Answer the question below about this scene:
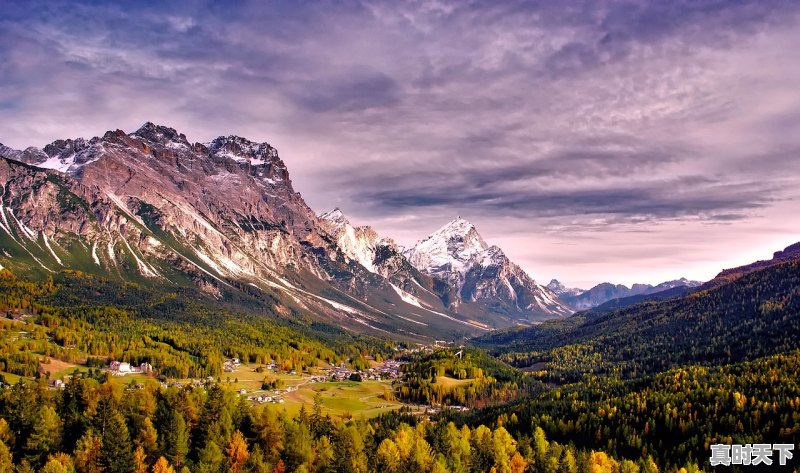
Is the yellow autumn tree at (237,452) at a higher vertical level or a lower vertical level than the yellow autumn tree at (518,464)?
higher

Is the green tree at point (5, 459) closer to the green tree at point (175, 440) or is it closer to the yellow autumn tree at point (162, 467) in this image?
the yellow autumn tree at point (162, 467)

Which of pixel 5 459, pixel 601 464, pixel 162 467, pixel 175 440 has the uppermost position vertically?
pixel 175 440

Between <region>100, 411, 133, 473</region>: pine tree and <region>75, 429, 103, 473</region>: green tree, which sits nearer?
<region>100, 411, 133, 473</region>: pine tree

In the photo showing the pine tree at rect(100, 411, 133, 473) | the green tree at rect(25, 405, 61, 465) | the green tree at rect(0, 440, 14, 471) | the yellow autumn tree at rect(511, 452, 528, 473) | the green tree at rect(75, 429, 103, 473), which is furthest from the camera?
the yellow autumn tree at rect(511, 452, 528, 473)

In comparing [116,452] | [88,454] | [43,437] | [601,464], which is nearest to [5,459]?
[43,437]

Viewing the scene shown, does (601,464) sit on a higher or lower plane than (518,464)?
lower

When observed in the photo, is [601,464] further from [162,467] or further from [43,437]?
[43,437]

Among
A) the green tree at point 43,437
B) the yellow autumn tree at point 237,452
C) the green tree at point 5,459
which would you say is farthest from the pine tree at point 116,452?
the yellow autumn tree at point 237,452

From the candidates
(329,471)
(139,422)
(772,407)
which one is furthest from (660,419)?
(139,422)

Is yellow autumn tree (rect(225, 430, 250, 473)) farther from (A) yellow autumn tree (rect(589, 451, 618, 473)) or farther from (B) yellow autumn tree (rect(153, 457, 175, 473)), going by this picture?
(A) yellow autumn tree (rect(589, 451, 618, 473))

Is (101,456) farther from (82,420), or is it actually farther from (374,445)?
(374,445)

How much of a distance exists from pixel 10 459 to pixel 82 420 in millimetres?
18830

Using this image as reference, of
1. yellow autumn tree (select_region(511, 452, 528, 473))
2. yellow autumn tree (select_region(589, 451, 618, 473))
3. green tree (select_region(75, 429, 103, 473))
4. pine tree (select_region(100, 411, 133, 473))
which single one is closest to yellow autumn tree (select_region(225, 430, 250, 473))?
pine tree (select_region(100, 411, 133, 473))

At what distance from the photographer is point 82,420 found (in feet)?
411
